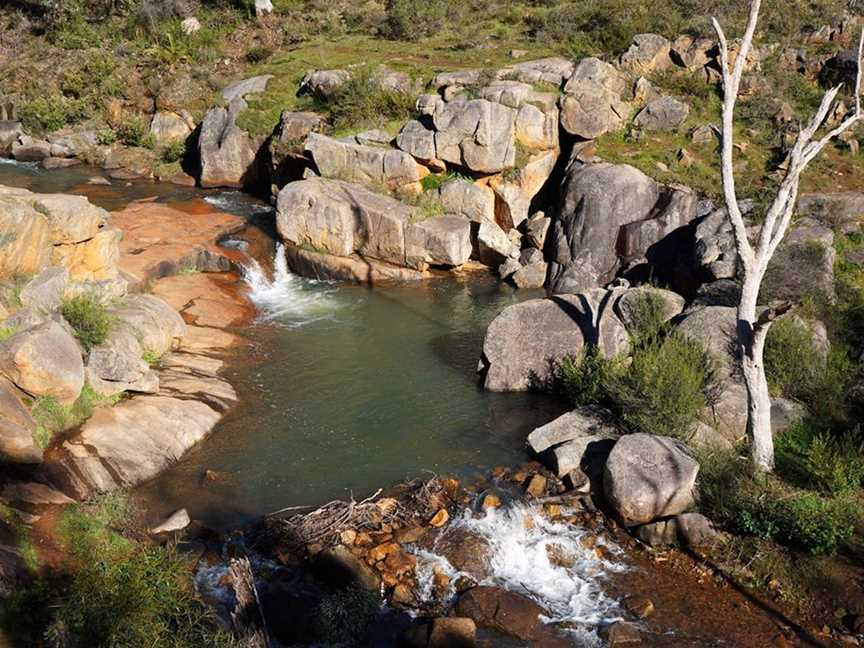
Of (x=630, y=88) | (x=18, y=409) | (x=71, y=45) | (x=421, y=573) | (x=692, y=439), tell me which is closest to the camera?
(x=421, y=573)

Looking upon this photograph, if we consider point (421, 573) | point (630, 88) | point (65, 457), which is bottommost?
point (421, 573)

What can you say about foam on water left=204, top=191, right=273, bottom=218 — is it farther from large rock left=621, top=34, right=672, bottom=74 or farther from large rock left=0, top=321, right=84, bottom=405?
large rock left=621, top=34, right=672, bottom=74

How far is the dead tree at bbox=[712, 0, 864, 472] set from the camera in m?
10.3

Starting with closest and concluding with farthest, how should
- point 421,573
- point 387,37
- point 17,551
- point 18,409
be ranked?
point 17,551, point 421,573, point 18,409, point 387,37

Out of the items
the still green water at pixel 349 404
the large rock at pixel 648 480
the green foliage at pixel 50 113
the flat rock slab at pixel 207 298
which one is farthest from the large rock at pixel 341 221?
the green foliage at pixel 50 113

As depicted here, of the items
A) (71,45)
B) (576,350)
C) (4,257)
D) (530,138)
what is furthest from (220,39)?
(576,350)

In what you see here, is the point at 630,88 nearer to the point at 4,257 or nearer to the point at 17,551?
the point at 4,257

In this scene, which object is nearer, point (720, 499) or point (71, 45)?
point (720, 499)

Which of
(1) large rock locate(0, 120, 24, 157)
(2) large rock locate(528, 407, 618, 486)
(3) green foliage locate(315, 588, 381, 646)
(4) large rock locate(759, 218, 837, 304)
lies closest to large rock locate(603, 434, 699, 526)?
(2) large rock locate(528, 407, 618, 486)

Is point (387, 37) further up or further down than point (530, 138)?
further up

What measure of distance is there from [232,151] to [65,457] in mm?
22378

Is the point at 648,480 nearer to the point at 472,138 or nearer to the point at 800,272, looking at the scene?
the point at 800,272

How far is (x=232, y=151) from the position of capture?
31.9 meters

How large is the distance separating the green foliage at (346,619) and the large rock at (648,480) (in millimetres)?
4477
